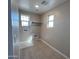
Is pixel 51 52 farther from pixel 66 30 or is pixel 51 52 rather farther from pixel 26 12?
pixel 26 12

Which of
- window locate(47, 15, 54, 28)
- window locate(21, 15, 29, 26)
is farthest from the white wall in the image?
window locate(21, 15, 29, 26)

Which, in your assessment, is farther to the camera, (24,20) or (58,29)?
(58,29)

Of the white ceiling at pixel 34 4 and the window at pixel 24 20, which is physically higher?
the white ceiling at pixel 34 4

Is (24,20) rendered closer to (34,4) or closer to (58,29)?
(34,4)

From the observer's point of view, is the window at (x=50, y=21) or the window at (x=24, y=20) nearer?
the window at (x=24, y=20)

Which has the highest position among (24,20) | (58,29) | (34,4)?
(34,4)

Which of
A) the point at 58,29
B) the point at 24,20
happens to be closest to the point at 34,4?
the point at 24,20

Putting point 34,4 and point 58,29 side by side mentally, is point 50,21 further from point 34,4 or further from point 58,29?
point 34,4

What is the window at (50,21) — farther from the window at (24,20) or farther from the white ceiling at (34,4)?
the window at (24,20)

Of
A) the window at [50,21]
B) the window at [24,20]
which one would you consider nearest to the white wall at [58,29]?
the window at [50,21]

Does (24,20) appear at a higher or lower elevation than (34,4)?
lower

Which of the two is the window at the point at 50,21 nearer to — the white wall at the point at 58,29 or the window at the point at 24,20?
the white wall at the point at 58,29

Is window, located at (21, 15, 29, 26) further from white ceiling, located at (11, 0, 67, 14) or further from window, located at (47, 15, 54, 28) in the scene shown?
window, located at (47, 15, 54, 28)
